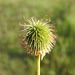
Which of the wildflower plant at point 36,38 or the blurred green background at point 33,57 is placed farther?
the blurred green background at point 33,57

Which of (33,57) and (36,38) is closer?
(36,38)

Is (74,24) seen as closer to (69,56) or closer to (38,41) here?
(69,56)

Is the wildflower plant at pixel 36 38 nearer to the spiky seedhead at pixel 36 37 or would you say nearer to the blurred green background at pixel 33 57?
the spiky seedhead at pixel 36 37

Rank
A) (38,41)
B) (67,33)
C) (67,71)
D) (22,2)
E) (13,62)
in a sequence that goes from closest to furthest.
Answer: (38,41) < (67,71) < (67,33) < (13,62) < (22,2)

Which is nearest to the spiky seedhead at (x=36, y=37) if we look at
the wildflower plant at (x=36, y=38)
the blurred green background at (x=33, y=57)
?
the wildflower plant at (x=36, y=38)

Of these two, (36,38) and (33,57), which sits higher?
(36,38)

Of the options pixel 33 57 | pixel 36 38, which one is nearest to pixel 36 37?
pixel 36 38

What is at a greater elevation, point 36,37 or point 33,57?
point 36,37


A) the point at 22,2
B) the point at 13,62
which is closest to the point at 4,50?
the point at 13,62

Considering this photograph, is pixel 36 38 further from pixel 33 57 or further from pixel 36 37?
pixel 33 57
